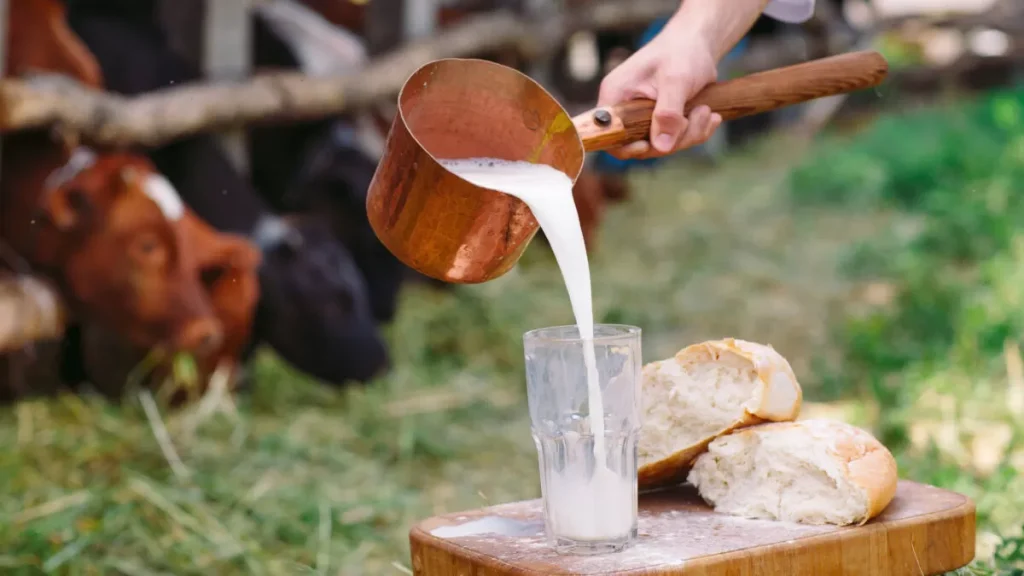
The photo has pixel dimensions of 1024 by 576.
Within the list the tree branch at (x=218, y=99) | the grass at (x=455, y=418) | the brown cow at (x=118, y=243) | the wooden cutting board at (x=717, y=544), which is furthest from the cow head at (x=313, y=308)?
the wooden cutting board at (x=717, y=544)

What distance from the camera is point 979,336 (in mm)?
5301

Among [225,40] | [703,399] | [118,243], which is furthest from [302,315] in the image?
[703,399]

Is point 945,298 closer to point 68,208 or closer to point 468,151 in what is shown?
point 68,208

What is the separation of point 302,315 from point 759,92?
312 centimetres

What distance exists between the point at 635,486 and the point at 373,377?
3.57 m

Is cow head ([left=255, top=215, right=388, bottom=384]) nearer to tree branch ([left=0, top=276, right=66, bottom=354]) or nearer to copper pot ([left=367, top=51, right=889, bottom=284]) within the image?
tree branch ([left=0, top=276, right=66, bottom=354])

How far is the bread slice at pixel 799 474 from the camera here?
78.4 inches

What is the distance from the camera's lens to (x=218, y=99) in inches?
226

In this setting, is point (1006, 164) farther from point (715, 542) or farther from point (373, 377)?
point (715, 542)

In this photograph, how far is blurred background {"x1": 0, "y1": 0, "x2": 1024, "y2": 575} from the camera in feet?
12.8

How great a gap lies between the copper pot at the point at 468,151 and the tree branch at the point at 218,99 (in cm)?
224

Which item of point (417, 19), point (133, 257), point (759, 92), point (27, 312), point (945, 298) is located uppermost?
point (417, 19)

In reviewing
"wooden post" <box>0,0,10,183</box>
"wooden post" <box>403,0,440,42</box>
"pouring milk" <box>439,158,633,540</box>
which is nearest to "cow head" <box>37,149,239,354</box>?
"wooden post" <box>0,0,10,183</box>

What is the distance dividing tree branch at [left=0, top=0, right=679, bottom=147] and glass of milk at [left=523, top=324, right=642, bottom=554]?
2634 millimetres
